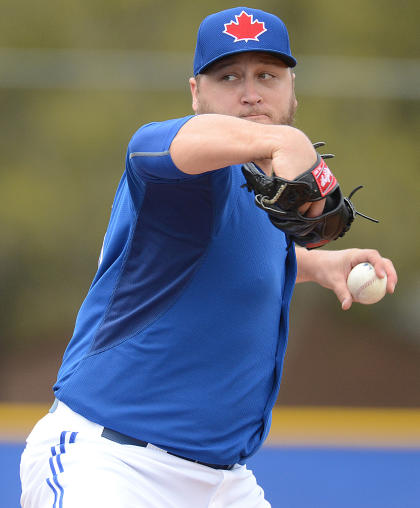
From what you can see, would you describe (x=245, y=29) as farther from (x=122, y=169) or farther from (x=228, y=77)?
(x=122, y=169)

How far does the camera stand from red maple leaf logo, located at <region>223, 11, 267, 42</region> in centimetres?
240

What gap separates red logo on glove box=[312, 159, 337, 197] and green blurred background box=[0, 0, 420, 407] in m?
9.61

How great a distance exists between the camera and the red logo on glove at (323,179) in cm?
180

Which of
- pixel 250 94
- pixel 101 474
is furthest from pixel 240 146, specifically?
pixel 101 474

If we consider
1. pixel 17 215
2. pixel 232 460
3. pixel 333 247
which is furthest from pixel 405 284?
pixel 232 460

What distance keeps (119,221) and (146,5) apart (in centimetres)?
1182

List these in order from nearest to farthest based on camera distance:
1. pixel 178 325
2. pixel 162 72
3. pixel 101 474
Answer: pixel 101 474, pixel 178 325, pixel 162 72

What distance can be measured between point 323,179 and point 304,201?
0.21 feet

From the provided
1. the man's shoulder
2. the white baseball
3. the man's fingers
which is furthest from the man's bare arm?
the white baseball

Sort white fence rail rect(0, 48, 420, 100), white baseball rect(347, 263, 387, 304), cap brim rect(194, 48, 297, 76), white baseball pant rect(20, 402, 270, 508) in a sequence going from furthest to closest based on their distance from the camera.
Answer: white fence rail rect(0, 48, 420, 100) < white baseball rect(347, 263, 387, 304) < cap brim rect(194, 48, 297, 76) < white baseball pant rect(20, 402, 270, 508)

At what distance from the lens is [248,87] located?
7.93 ft

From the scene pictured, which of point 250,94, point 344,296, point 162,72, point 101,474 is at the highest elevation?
point 162,72

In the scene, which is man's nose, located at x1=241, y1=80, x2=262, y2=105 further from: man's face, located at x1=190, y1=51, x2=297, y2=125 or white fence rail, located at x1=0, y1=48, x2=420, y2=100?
white fence rail, located at x1=0, y1=48, x2=420, y2=100

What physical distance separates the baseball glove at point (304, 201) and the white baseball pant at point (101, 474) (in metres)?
0.79
